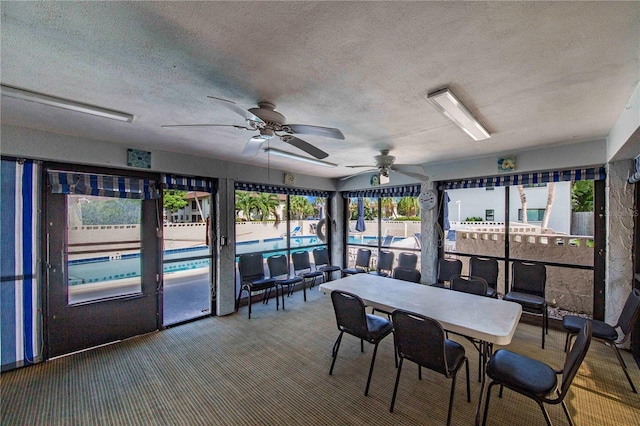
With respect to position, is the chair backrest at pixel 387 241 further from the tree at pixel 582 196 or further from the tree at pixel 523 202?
the tree at pixel 582 196

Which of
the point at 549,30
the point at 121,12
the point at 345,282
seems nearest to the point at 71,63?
the point at 121,12

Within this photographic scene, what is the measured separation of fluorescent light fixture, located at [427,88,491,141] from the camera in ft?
6.45

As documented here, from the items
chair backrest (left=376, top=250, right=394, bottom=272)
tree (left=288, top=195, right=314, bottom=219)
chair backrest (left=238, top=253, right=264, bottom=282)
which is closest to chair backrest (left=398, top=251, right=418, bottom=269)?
chair backrest (left=376, top=250, right=394, bottom=272)

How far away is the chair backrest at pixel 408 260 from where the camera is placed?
4.88 m

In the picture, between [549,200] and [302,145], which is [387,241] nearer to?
[549,200]

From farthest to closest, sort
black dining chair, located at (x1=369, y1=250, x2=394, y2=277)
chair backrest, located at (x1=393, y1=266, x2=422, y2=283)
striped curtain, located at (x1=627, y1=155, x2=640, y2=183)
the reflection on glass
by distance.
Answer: black dining chair, located at (x1=369, y1=250, x2=394, y2=277) < chair backrest, located at (x1=393, y1=266, x2=422, y2=283) < the reflection on glass < striped curtain, located at (x1=627, y1=155, x2=640, y2=183)

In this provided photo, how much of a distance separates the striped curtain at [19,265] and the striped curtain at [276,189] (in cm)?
250

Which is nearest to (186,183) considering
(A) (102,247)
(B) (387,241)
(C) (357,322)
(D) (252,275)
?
(A) (102,247)

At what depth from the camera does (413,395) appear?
90.4 inches

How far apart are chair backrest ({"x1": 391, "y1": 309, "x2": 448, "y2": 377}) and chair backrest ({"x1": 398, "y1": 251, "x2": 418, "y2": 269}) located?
2963 mm

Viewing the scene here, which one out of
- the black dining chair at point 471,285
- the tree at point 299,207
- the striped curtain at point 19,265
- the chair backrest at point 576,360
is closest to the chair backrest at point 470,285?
the black dining chair at point 471,285

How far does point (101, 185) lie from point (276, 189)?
2.75 metres

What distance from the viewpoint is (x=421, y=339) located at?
1938mm

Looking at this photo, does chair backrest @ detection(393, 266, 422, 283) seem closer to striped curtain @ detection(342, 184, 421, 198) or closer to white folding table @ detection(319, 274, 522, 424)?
white folding table @ detection(319, 274, 522, 424)
